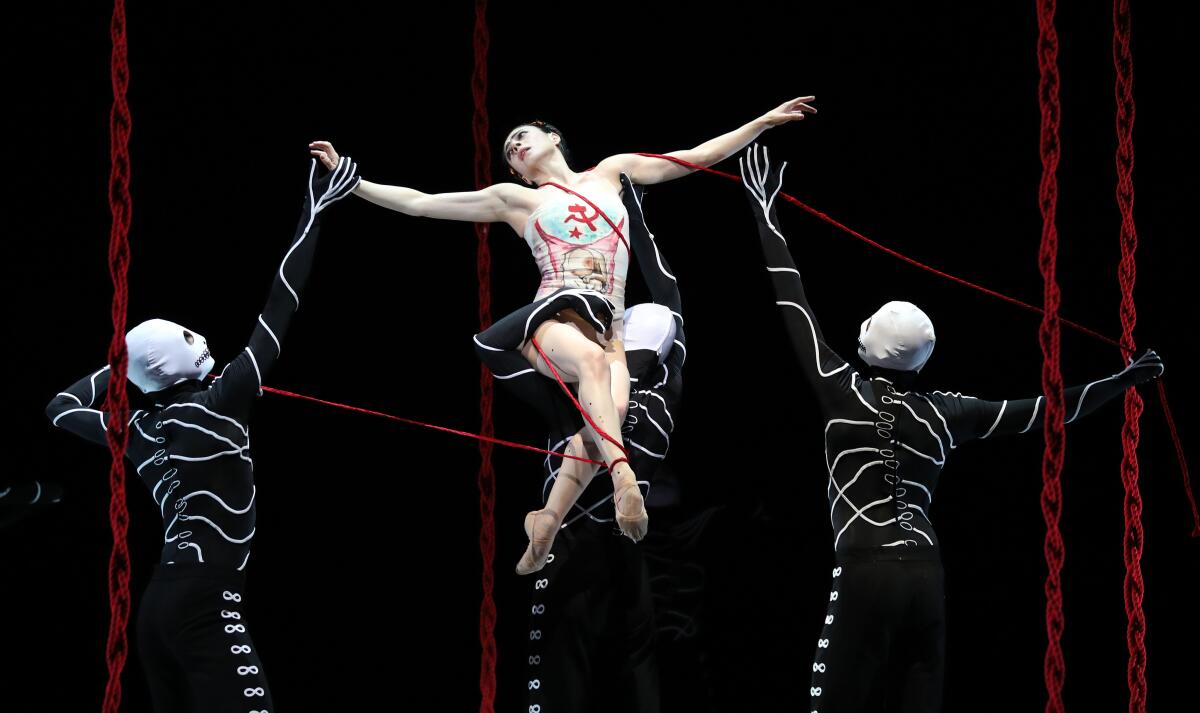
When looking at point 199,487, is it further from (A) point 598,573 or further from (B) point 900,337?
(B) point 900,337

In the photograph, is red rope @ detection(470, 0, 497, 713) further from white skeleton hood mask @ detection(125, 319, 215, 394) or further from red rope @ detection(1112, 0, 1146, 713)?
red rope @ detection(1112, 0, 1146, 713)

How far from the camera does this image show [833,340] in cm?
600

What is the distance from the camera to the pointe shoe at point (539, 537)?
15.9ft

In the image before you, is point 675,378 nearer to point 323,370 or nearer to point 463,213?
point 463,213

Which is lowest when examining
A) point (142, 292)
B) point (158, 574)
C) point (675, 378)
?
point (158, 574)

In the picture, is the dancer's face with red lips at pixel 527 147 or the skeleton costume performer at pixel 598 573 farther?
the dancer's face with red lips at pixel 527 147

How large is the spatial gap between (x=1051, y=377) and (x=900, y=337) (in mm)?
523

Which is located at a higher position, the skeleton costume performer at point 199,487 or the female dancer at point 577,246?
the female dancer at point 577,246

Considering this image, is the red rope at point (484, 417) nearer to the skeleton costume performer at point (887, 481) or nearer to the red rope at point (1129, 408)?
the skeleton costume performer at point (887, 481)

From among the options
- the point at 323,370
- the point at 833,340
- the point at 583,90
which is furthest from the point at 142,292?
the point at 833,340

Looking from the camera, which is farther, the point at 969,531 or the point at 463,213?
the point at 969,531

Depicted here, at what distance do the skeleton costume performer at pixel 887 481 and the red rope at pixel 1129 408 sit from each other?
152 mm

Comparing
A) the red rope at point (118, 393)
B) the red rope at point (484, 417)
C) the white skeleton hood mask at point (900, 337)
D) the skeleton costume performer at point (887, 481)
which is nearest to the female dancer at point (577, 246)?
the red rope at point (484, 417)

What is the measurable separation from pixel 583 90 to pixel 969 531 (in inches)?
81.3
